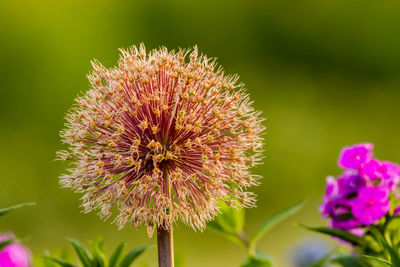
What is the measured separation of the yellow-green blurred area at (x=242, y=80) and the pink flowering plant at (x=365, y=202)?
104 inches

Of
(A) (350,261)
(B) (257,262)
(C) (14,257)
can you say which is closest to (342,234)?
(A) (350,261)

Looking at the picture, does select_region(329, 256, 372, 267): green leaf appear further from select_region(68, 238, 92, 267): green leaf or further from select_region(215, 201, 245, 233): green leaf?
select_region(68, 238, 92, 267): green leaf

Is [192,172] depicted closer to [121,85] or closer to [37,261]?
[121,85]

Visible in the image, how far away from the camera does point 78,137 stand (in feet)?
3.63

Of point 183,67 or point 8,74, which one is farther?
point 8,74

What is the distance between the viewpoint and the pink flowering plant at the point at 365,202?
119 cm

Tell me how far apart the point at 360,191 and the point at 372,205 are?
0.15ft

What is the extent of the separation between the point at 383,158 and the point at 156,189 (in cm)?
451

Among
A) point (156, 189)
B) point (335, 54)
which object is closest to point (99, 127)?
point (156, 189)

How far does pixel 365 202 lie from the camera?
46.7 inches

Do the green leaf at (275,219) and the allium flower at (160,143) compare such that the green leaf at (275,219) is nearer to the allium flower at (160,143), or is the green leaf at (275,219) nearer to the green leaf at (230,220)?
the green leaf at (230,220)

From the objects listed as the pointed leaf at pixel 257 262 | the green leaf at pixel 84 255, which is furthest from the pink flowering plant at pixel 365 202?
the green leaf at pixel 84 255

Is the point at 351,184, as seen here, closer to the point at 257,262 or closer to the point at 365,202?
the point at 365,202

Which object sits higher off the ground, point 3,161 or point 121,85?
point 3,161
